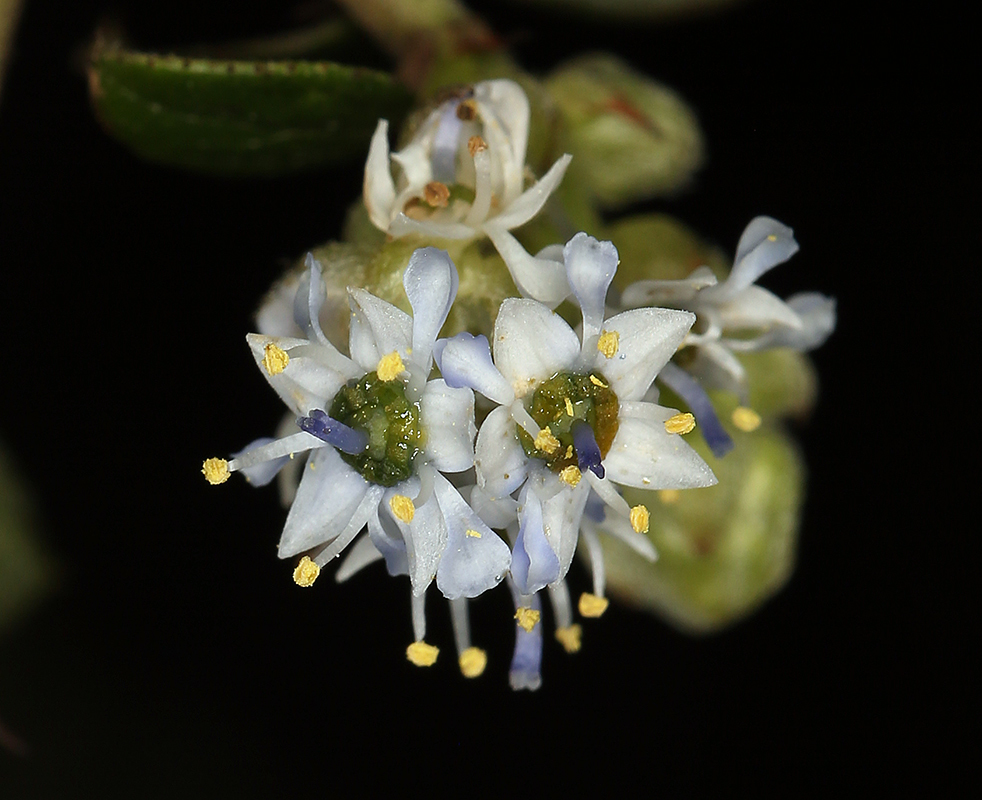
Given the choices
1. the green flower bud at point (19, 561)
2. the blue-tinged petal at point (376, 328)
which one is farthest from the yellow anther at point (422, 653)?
the green flower bud at point (19, 561)

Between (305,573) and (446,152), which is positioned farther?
(446,152)

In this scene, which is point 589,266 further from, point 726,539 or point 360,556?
point 726,539

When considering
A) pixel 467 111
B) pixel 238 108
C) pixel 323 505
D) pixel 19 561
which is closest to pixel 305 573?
pixel 323 505

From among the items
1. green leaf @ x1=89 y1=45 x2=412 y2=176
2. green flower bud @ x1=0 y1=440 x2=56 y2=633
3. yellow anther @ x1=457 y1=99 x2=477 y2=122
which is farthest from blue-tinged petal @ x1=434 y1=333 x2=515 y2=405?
green flower bud @ x1=0 y1=440 x2=56 y2=633

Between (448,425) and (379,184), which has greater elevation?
(379,184)

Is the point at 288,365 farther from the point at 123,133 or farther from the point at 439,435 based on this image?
the point at 123,133

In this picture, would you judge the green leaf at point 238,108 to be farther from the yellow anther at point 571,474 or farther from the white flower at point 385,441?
the yellow anther at point 571,474

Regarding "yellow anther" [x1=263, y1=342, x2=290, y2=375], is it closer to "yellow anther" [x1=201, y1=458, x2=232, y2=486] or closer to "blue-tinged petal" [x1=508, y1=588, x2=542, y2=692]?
"yellow anther" [x1=201, y1=458, x2=232, y2=486]
